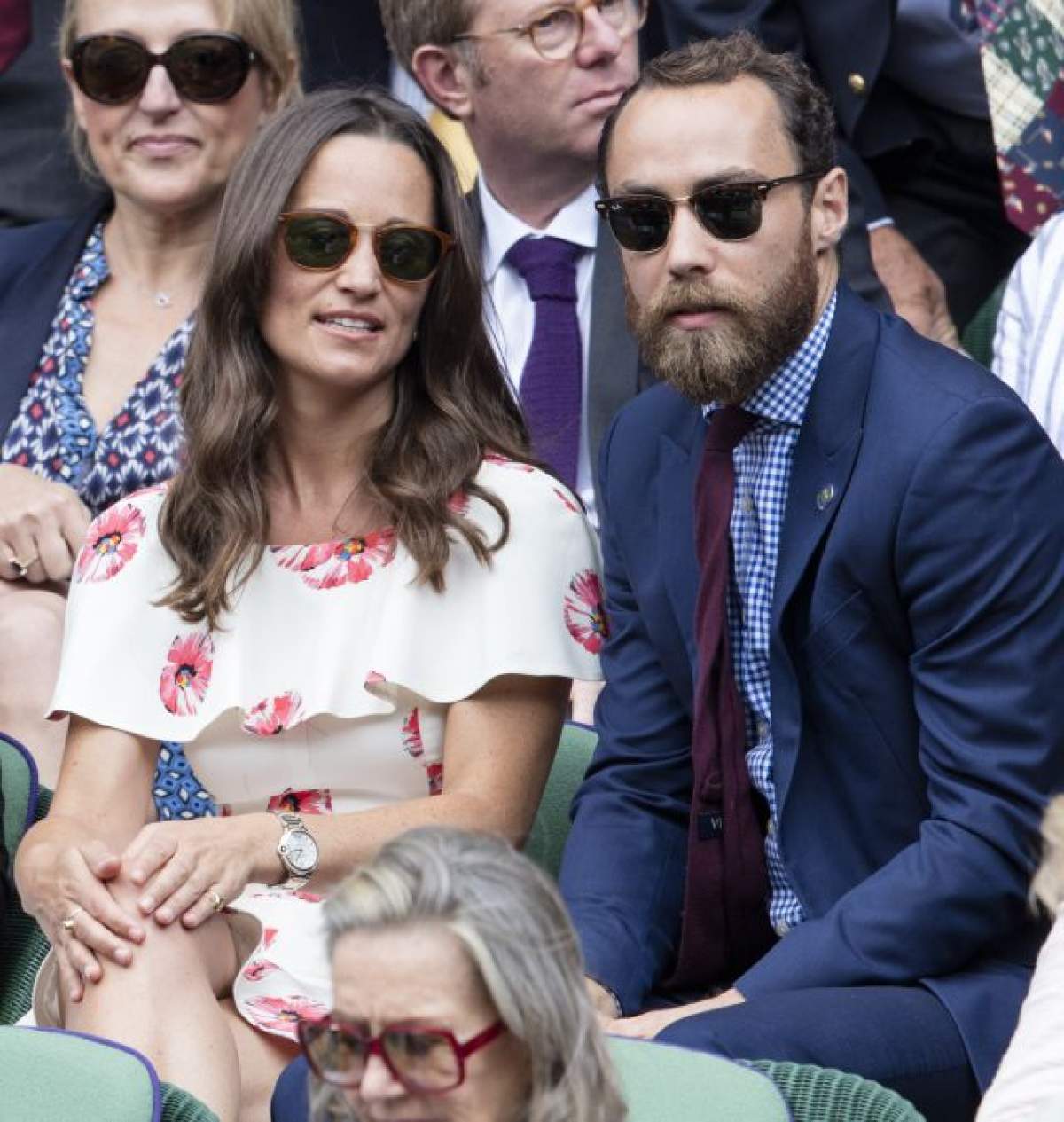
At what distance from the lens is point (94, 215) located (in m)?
4.77

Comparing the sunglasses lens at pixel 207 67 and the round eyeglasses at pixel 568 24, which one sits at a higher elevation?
the round eyeglasses at pixel 568 24

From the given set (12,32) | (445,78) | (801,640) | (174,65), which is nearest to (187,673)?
(801,640)

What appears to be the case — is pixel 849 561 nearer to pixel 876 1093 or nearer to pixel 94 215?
pixel 876 1093

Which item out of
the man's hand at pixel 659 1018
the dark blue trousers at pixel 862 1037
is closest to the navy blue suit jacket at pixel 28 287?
the man's hand at pixel 659 1018

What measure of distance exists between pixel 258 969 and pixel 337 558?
25.9 inches

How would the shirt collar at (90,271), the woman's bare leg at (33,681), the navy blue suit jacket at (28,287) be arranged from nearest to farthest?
1. the woman's bare leg at (33,681)
2. the navy blue suit jacket at (28,287)
3. the shirt collar at (90,271)

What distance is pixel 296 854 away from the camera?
331 centimetres

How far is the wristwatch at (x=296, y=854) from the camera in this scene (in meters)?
3.30

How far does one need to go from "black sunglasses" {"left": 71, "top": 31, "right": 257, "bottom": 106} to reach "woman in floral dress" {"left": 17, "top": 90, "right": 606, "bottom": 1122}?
2.81 feet

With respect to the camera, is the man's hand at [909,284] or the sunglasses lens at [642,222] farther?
the man's hand at [909,284]

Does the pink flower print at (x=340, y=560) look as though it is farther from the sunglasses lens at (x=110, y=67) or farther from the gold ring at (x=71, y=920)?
the sunglasses lens at (x=110, y=67)

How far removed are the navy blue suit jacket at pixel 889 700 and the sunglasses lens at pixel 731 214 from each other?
0.19 m

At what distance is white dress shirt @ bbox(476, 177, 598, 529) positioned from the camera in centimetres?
448

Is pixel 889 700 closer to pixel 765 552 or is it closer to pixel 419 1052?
pixel 765 552
